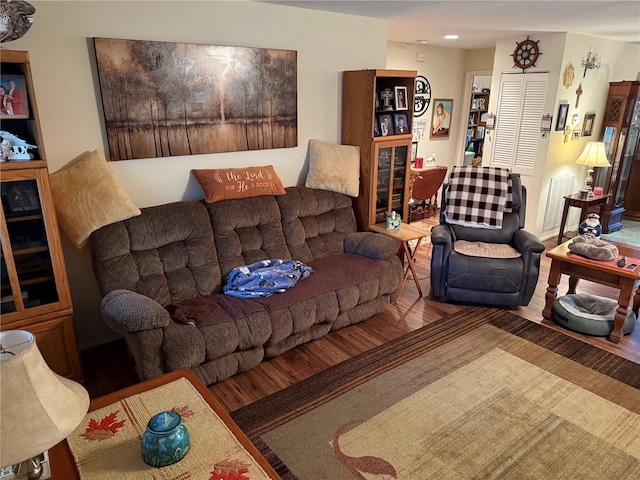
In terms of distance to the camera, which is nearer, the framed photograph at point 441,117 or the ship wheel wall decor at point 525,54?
the ship wheel wall decor at point 525,54

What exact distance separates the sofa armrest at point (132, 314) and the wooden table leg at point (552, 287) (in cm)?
283

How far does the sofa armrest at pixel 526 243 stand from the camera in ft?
11.3

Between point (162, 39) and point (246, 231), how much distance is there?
1.41 meters

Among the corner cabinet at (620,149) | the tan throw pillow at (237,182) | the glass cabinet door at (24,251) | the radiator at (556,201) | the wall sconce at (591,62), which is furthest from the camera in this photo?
the corner cabinet at (620,149)

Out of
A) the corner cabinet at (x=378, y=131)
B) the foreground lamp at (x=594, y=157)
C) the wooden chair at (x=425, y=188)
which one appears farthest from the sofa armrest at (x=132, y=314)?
the foreground lamp at (x=594, y=157)

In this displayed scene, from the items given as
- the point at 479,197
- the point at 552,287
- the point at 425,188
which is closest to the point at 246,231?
the point at 479,197

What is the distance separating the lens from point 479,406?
2.46 m

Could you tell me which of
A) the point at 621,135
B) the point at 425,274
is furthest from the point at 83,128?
the point at 621,135

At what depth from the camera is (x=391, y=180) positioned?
4113mm

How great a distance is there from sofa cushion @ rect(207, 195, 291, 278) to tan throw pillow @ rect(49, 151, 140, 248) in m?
0.61

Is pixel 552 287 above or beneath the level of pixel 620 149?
beneath

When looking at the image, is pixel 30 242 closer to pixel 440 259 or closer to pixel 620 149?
pixel 440 259

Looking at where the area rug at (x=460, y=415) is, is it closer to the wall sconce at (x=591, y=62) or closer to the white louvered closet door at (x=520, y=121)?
the white louvered closet door at (x=520, y=121)

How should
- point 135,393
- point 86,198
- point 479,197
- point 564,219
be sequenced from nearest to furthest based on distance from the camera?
point 135,393
point 86,198
point 479,197
point 564,219
